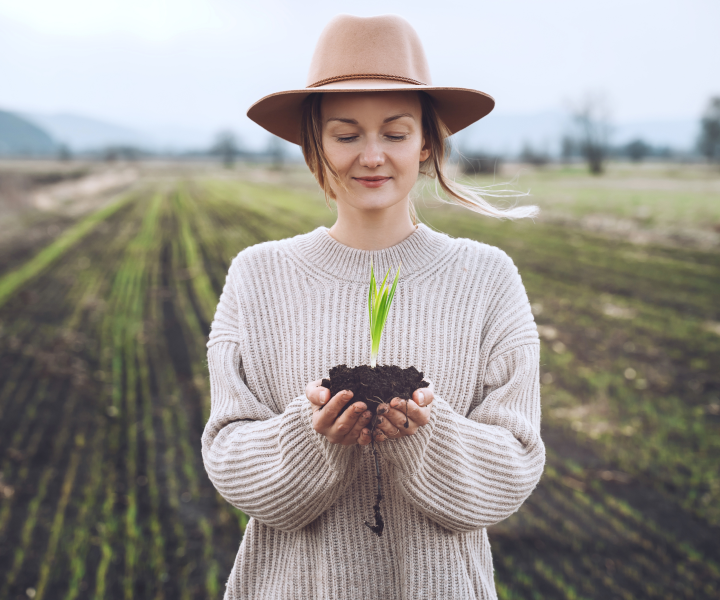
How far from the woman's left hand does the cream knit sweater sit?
83 millimetres

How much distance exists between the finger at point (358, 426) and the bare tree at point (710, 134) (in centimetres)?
3773

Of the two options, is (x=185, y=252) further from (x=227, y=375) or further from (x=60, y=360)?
(x=227, y=375)

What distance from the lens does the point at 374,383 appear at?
1286 mm

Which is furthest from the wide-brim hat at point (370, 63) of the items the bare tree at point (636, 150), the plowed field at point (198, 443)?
the bare tree at point (636, 150)

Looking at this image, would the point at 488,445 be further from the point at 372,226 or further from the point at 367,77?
the point at 367,77

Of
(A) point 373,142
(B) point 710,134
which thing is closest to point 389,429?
(A) point 373,142

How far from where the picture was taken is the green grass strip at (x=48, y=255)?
9273 mm

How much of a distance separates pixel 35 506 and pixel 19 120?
76.4m

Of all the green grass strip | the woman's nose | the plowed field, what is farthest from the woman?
the green grass strip

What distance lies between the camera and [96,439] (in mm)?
4590

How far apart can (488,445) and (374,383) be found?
1.26 feet

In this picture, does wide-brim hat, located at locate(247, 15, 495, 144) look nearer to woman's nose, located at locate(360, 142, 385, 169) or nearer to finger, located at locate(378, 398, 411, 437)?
woman's nose, located at locate(360, 142, 385, 169)

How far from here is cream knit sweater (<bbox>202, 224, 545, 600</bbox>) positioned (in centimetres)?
143

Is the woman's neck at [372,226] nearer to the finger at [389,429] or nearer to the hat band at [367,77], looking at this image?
the hat band at [367,77]
